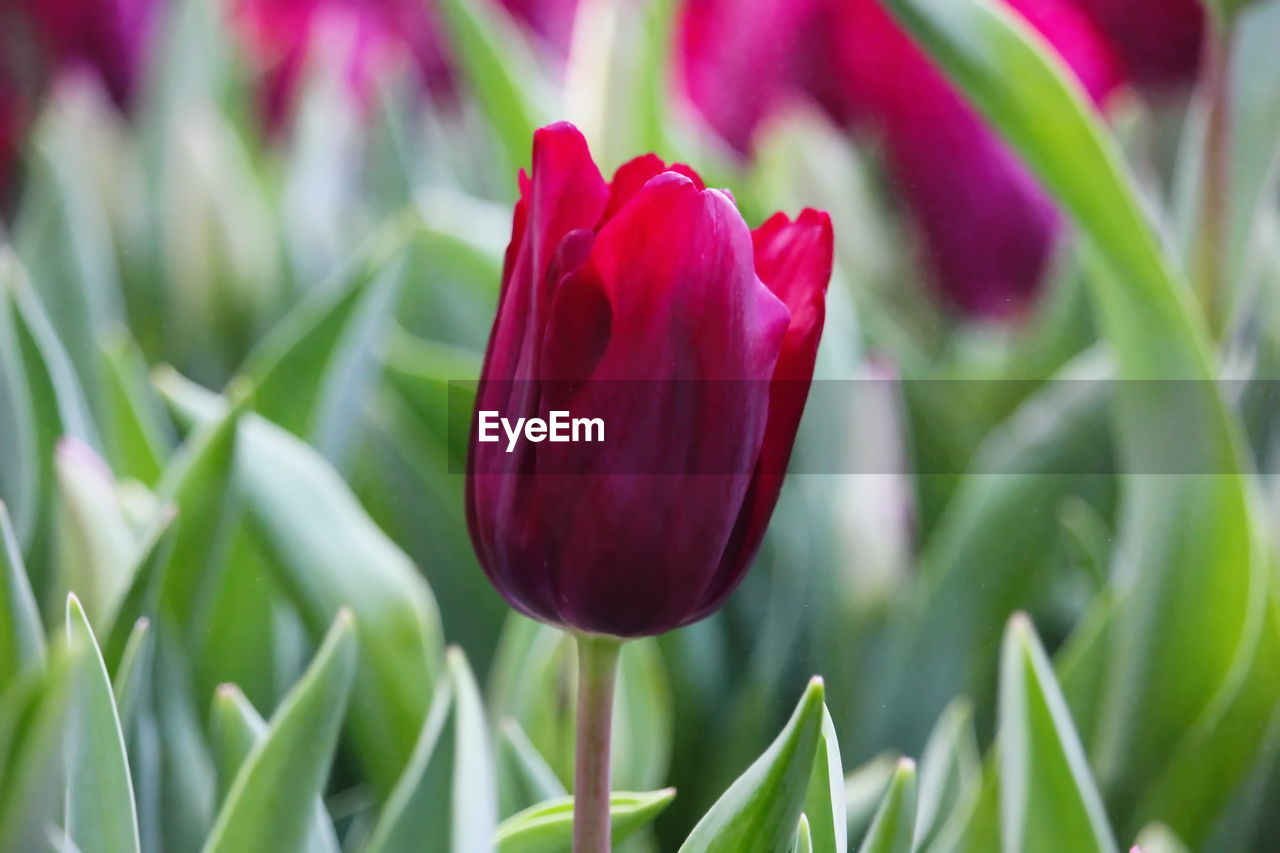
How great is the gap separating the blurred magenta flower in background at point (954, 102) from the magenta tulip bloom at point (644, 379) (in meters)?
0.20

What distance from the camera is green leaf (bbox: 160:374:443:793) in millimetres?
301

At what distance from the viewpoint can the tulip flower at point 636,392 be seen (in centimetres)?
19

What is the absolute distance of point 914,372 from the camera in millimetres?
391

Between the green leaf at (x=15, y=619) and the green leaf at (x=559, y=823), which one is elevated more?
the green leaf at (x=15, y=619)

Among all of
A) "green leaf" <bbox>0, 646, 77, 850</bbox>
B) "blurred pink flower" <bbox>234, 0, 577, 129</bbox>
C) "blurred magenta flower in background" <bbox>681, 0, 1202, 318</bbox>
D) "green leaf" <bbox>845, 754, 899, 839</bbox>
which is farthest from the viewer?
"blurred pink flower" <bbox>234, 0, 577, 129</bbox>

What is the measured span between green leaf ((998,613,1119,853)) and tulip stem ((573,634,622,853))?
9 centimetres

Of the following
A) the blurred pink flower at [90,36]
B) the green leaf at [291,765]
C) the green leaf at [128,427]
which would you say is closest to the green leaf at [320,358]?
the green leaf at [128,427]

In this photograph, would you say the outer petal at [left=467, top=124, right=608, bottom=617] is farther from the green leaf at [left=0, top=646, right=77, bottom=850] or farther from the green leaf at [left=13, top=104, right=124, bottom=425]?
the green leaf at [left=13, top=104, right=124, bottom=425]

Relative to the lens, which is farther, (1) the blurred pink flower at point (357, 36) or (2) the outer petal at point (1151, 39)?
(1) the blurred pink flower at point (357, 36)

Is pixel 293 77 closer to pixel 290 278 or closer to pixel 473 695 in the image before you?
pixel 290 278

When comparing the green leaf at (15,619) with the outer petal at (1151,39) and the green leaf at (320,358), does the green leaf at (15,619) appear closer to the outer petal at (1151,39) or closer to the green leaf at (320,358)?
the green leaf at (320,358)

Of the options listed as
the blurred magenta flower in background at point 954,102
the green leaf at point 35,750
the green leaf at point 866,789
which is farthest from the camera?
the blurred magenta flower in background at point 954,102

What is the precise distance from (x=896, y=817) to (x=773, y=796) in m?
0.04

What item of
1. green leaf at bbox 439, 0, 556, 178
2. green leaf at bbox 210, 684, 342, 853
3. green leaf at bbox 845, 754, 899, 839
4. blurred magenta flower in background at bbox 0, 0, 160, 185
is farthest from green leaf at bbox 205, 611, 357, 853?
blurred magenta flower in background at bbox 0, 0, 160, 185
